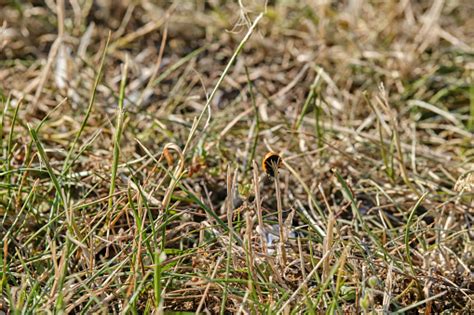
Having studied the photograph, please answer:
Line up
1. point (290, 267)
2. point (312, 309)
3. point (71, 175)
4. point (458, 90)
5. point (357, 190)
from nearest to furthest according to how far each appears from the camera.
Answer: point (312, 309) < point (290, 267) < point (71, 175) < point (357, 190) < point (458, 90)

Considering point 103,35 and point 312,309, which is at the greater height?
point 312,309

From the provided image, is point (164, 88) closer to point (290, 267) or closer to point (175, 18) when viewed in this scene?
point (175, 18)

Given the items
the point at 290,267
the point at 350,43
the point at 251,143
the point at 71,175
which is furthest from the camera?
the point at 350,43

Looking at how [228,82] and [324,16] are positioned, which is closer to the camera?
[228,82]

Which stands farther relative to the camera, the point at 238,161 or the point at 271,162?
the point at 238,161

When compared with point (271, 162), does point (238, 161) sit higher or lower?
lower

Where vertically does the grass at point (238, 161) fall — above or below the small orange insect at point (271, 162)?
below

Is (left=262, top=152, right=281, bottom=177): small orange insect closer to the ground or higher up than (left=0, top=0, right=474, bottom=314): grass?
higher up

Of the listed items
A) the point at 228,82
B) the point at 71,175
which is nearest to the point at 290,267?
the point at 71,175
